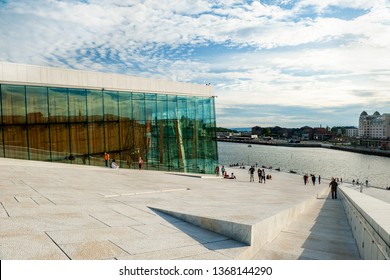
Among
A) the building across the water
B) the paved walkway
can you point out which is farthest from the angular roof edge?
the paved walkway

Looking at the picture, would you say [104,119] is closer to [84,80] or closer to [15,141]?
[84,80]

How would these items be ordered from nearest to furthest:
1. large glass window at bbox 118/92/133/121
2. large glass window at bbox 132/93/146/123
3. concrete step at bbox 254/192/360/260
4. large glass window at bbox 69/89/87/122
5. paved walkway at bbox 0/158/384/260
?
paved walkway at bbox 0/158/384/260 → concrete step at bbox 254/192/360/260 → large glass window at bbox 69/89/87/122 → large glass window at bbox 118/92/133/121 → large glass window at bbox 132/93/146/123

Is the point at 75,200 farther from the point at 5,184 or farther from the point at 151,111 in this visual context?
the point at 151,111

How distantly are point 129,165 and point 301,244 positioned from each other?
71.5ft

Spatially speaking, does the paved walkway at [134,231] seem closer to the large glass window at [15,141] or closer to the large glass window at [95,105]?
the large glass window at [15,141]

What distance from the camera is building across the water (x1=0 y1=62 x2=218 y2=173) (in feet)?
71.1

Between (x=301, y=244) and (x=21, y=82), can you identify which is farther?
(x=21, y=82)

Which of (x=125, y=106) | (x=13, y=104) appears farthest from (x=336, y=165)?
(x=13, y=104)

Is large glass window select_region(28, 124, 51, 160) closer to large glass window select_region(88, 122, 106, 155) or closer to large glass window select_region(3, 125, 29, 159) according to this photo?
large glass window select_region(3, 125, 29, 159)

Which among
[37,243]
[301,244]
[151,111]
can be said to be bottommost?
[301,244]

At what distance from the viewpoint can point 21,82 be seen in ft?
70.3

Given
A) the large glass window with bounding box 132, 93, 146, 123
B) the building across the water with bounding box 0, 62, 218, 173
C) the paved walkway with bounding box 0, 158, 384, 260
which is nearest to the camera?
the paved walkway with bounding box 0, 158, 384, 260

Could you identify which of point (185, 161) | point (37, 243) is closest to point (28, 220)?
point (37, 243)

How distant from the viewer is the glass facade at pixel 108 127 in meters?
21.8
